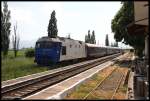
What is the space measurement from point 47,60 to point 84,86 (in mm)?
Result: 16313

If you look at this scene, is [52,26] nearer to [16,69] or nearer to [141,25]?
[16,69]

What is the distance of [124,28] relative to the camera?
48375 millimetres

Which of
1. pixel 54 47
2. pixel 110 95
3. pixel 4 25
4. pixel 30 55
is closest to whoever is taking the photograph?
pixel 110 95

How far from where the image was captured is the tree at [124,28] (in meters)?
46.7

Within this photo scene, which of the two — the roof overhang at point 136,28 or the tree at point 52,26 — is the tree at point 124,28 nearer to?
the roof overhang at point 136,28

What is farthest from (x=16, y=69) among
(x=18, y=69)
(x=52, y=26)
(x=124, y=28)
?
(x=52, y=26)

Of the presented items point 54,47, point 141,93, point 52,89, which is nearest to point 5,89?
point 52,89

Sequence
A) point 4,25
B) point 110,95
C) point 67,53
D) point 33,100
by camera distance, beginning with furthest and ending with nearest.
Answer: point 4,25
point 67,53
point 110,95
point 33,100

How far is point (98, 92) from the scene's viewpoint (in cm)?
2009

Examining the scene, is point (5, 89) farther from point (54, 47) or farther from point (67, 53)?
point (67, 53)

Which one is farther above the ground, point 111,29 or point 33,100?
point 111,29

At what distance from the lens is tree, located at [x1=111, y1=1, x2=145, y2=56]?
4669 centimetres

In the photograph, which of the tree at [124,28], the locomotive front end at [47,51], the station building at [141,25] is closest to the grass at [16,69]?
the locomotive front end at [47,51]

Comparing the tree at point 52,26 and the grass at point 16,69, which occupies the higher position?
the tree at point 52,26
